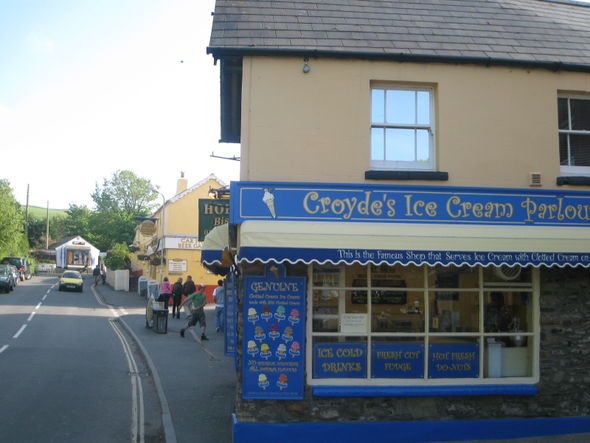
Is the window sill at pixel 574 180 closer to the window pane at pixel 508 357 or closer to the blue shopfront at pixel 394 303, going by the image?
the blue shopfront at pixel 394 303

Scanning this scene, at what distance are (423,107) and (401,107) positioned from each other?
0.34 meters

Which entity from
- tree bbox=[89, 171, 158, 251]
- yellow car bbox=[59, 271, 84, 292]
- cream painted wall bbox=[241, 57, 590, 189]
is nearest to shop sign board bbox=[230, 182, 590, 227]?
cream painted wall bbox=[241, 57, 590, 189]

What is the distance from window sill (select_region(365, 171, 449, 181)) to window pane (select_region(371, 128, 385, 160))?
1.41 ft

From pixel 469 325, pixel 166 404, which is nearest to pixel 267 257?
pixel 469 325

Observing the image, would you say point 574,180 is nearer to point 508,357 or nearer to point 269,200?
point 508,357

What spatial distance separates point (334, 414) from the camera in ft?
23.5

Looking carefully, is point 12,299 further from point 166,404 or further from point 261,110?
point 261,110

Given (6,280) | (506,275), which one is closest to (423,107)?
(506,275)

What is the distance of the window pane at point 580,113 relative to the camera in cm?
865

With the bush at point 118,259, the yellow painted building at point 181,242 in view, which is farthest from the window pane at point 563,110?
the bush at point 118,259

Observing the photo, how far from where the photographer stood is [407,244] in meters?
6.81

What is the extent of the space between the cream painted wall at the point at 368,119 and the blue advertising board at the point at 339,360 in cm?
231

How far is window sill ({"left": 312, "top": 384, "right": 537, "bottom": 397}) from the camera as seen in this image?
7.16 m

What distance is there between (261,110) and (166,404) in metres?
5.23
